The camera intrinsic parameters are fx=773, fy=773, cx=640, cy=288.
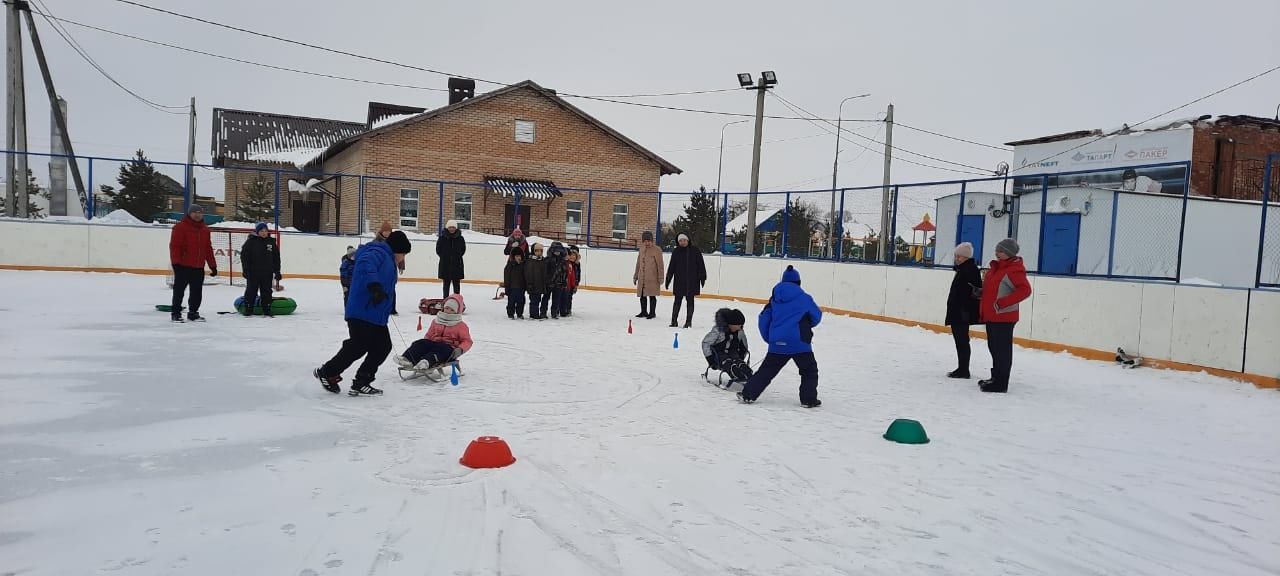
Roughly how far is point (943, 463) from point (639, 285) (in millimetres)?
9610

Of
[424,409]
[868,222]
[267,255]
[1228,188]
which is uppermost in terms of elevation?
[1228,188]

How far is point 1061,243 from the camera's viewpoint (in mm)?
14891

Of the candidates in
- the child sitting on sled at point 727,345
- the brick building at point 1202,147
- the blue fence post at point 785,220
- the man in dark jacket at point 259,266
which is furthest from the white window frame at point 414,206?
the brick building at point 1202,147

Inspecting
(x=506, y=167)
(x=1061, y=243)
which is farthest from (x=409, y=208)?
(x=1061, y=243)

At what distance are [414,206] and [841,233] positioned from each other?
15653mm

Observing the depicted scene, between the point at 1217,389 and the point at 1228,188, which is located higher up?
the point at 1228,188

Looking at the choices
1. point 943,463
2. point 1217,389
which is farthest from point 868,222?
point 943,463

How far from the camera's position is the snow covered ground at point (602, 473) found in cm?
342

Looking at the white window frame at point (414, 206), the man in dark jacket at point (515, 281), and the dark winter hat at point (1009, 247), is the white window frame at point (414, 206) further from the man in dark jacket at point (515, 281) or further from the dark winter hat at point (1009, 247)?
the dark winter hat at point (1009, 247)

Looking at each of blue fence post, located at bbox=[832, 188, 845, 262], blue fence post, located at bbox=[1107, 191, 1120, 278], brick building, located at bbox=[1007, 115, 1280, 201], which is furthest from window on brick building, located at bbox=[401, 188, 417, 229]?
brick building, located at bbox=[1007, 115, 1280, 201]

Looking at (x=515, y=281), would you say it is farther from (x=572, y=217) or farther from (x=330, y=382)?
(x=572, y=217)

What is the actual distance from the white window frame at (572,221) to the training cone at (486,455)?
89.2 ft

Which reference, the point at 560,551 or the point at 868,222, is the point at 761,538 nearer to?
the point at 560,551

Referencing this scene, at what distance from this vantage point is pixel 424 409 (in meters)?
6.29
